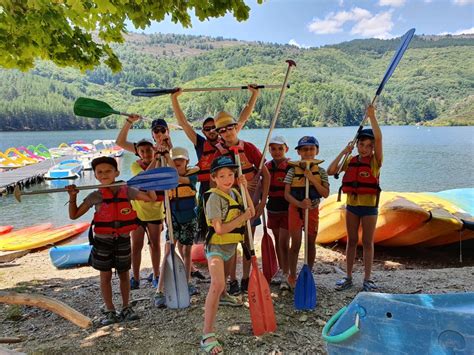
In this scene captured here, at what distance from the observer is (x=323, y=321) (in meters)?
3.59

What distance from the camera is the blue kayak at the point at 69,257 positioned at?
23.7 ft

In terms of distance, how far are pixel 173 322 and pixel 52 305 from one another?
3.75 feet

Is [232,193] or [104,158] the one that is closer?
[232,193]

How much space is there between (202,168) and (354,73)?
188715 mm

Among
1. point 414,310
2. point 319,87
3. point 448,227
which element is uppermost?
point 319,87

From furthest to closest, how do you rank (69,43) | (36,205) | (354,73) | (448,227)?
(354,73) < (36,205) < (448,227) < (69,43)

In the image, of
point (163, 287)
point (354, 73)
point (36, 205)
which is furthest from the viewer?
point (354, 73)

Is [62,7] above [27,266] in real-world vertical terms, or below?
above

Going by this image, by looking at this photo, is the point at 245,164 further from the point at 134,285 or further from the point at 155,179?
the point at 134,285

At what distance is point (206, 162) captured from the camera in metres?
4.04

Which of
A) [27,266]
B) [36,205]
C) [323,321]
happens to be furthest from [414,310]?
[36,205]

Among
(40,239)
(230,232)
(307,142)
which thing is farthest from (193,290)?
(40,239)

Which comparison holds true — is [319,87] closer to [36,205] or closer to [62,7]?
[36,205]

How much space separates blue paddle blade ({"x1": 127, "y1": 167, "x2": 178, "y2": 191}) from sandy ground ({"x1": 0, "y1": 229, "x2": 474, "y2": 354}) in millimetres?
1314
